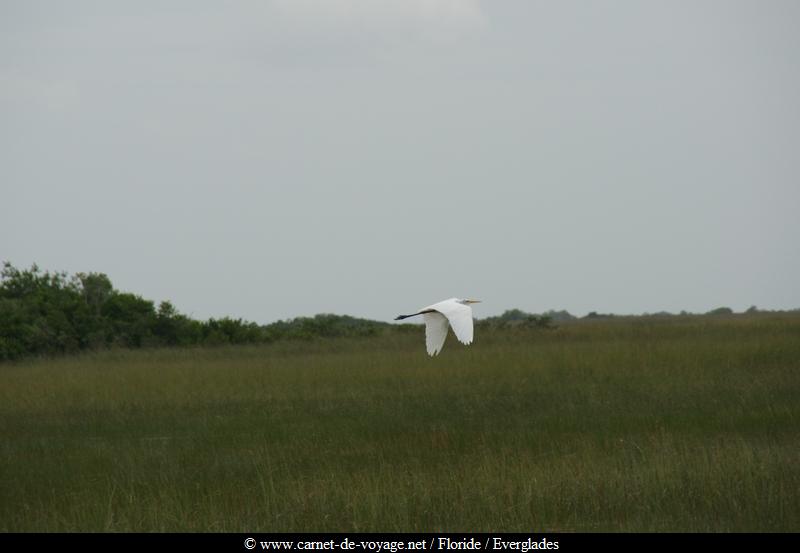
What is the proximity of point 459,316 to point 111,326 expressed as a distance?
1737cm

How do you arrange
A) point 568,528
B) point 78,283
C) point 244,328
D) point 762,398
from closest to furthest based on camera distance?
1. point 568,528
2. point 762,398
3. point 244,328
4. point 78,283

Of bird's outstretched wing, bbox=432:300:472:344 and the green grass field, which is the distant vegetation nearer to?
the green grass field

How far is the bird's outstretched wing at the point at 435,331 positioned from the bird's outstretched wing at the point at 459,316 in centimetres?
33

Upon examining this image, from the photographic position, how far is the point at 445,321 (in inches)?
360

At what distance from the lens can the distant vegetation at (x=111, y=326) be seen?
2214cm

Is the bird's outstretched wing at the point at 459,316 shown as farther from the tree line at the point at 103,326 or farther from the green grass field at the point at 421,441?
the tree line at the point at 103,326

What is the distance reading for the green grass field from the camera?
708cm

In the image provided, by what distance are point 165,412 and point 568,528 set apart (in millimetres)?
7072

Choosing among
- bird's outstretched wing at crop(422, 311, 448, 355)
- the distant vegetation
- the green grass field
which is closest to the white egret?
bird's outstretched wing at crop(422, 311, 448, 355)

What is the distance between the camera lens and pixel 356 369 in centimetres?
1575
